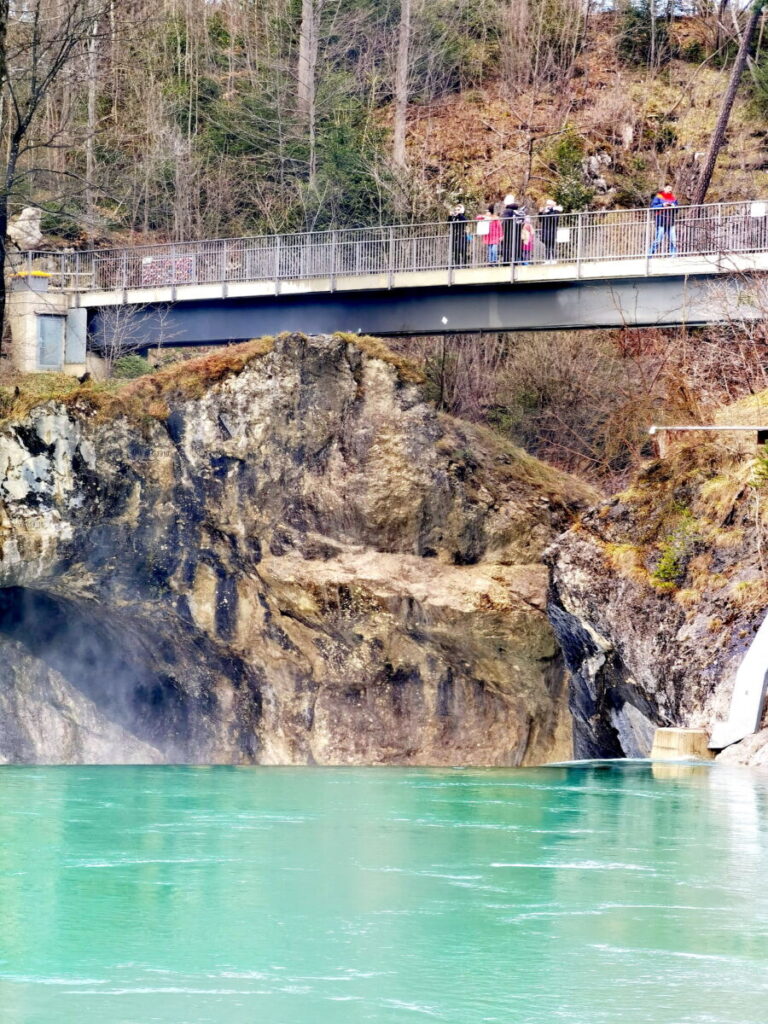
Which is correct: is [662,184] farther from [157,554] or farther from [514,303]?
[157,554]

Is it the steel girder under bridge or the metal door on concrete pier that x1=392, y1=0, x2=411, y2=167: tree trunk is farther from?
the metal door on concrete pier

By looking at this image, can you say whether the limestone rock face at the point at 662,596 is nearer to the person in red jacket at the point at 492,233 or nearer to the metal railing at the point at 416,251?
the metal railing at the point at 416,251

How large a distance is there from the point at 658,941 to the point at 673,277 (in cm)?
2798

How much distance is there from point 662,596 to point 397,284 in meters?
17.6

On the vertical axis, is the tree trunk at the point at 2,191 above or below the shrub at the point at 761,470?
above

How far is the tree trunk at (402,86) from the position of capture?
6153 centimetres

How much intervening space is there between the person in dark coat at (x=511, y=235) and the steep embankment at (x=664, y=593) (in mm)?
13424

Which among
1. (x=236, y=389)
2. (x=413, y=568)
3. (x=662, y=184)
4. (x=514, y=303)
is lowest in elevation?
(x=413, y=568)

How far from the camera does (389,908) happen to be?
9.84 metres

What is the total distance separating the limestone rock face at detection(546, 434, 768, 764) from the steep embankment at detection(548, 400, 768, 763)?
0.02 metres

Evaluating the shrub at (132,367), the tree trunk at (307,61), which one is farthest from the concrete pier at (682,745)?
the tree trunk at (307,61)

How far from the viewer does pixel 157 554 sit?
34625 mm

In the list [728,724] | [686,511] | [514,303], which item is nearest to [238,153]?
[514,303]

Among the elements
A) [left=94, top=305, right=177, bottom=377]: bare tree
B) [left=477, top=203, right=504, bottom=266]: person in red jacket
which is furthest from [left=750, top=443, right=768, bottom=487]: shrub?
[left=94, top=305, right=177, bottom=377]: bare tree
